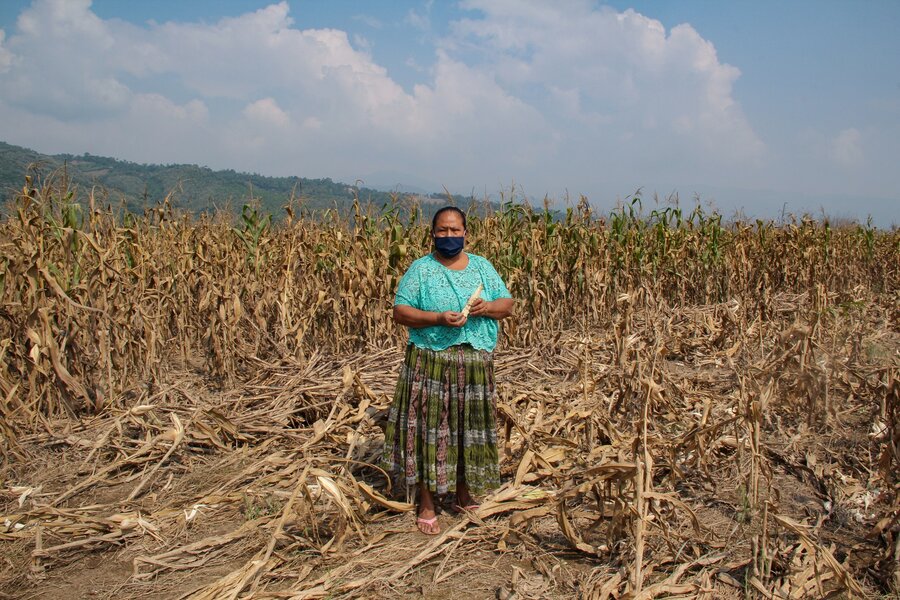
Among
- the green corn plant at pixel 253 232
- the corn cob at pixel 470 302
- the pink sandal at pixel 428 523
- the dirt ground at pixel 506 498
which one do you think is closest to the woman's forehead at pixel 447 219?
the corn cob at pixel 470 302

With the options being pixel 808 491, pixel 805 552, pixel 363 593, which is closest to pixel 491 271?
pixel 363 593

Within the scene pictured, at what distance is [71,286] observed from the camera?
199 inches

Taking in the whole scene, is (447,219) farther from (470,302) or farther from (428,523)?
(428,523)

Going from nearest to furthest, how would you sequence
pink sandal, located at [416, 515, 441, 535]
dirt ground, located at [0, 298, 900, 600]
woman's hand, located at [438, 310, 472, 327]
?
dirt ground, located at [0, 298, 900, 600] < woman's hand, located at [438, 310, 472, 327] < pink sandal, located at [416, 515, 441, 535]

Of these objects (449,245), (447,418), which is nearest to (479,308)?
(449,245)

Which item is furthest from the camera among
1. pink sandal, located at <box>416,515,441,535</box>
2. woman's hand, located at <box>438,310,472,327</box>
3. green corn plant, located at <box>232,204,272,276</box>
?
green corn plant, located at <box>232,204,272,276</box>

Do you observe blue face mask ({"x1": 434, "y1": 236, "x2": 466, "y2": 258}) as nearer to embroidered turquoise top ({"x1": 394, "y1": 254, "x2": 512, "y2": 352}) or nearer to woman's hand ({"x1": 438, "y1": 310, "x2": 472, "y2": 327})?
embroidered turquoise top ({"x1": 394, "y1": 254, "x2": 512, "y2": 352})

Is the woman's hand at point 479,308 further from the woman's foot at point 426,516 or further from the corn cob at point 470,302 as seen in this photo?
the woman's foot at point 426,516

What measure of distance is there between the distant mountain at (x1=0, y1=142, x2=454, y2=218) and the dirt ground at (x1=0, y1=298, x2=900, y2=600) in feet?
8.47

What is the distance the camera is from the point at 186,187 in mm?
52344

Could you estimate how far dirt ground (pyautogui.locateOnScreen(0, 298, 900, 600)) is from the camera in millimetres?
2691

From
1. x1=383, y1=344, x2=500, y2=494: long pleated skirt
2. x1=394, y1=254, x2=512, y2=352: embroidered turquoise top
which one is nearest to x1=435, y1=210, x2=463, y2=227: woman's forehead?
x1=394, y1=254, x2=512, y2=352: embroidered turquoise top

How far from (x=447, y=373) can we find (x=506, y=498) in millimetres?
813

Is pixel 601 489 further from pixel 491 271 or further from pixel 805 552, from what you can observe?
pixel 491 271
